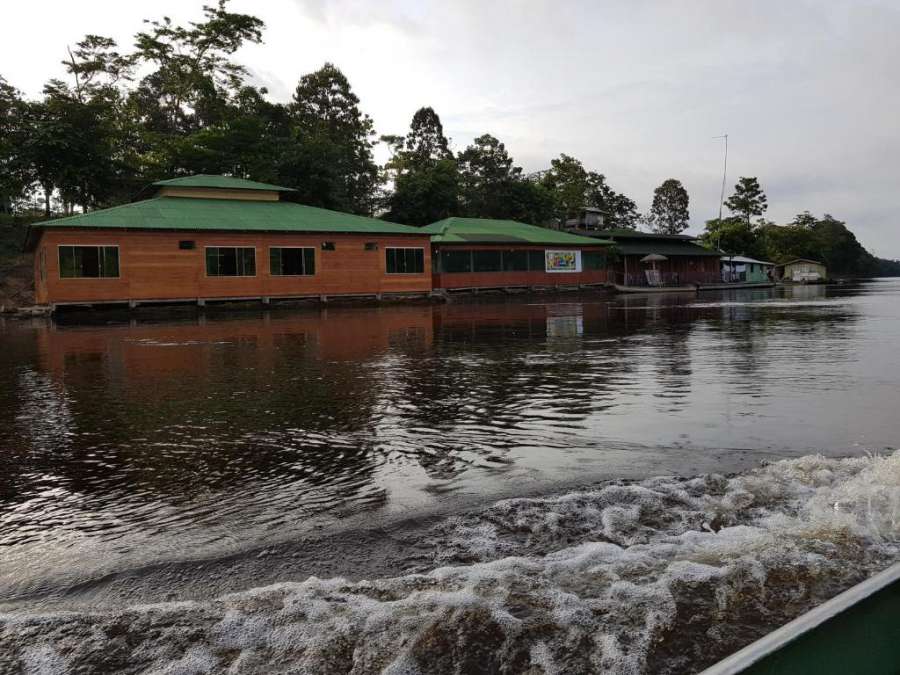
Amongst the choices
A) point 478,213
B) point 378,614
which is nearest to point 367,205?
point 478,213

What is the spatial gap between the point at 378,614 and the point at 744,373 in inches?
294

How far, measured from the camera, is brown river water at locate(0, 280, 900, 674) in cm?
251

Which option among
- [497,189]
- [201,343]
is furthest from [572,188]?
[201,343]

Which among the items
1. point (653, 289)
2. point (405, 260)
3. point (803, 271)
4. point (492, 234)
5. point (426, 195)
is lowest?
point (653, 289)

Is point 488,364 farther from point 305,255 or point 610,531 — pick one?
point 305,255

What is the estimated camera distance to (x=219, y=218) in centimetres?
2925

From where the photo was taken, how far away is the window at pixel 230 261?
93.5ft

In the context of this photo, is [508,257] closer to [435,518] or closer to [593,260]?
[593,260]

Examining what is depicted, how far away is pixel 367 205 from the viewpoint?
51000 mm

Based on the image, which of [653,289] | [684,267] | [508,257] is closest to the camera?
[508,257]

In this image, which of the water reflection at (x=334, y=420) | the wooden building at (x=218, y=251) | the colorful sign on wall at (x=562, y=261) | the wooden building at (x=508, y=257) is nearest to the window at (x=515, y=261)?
the wooden building at (x=508, y=257)

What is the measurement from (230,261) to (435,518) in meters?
27.2

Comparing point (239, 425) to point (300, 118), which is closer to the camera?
point (239, 425)

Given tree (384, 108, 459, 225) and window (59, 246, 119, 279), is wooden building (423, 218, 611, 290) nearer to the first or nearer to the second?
tree (384, 108, 459, 225)
